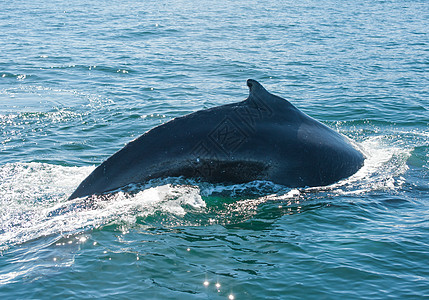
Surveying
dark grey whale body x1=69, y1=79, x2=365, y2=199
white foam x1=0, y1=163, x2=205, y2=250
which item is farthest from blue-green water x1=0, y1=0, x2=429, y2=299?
dark grey whale body x1=69, y1=79, x2=365, y2=199

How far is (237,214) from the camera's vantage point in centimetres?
827

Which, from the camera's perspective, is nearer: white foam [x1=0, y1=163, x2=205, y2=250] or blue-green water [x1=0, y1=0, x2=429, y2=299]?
blue-green water [x1=0, y1=0, x2=429, y2=299]

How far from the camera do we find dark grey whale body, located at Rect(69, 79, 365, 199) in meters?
7.61

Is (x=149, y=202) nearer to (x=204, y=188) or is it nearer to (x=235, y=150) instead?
(x=204, y=188)

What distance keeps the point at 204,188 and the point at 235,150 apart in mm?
789

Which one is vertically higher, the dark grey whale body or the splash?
the dark grey whale body

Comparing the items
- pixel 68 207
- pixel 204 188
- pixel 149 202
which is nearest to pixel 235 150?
pixel 204 188

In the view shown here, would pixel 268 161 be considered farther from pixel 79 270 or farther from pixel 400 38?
pixel 400 38

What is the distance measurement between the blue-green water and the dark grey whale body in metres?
0.27

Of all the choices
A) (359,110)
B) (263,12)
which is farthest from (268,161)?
(263,12)

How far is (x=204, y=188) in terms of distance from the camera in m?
8.27

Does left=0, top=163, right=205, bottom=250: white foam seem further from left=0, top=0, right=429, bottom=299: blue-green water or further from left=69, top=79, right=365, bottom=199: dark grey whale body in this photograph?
left=69, top=79, right=365, bottom=199: dark grey whale body

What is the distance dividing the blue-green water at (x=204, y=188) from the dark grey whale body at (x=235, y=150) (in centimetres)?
27

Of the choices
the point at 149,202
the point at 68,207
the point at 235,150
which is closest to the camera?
the point at 68,207
